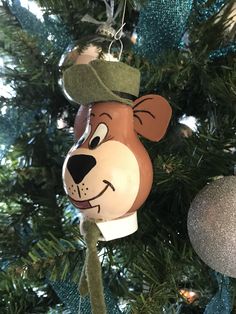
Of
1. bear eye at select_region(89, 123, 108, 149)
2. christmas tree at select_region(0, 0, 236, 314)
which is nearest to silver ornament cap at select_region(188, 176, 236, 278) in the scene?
christmas tree at select_region(0, 0, 236, 314)

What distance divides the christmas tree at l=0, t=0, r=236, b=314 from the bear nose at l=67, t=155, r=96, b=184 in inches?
3.8

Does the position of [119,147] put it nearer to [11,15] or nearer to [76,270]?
[76,270]

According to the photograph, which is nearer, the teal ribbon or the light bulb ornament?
the light bulb ornament

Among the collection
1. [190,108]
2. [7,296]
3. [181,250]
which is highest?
[190,108]

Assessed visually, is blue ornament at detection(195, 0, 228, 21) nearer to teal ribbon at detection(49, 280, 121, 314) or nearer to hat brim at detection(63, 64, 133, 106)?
hat brim at detection(63, 64, 133, 106)

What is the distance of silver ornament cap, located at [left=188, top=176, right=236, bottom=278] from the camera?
0.41m

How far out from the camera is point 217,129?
503 millimetres

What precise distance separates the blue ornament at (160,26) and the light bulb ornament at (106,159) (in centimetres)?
12

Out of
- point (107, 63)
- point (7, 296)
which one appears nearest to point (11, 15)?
point (107, 63)

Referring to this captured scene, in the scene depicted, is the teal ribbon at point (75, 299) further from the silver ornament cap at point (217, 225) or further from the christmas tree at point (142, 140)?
the silver ornament cap at point (217, 225)

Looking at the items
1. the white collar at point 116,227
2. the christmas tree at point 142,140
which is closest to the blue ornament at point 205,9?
the christmas tree at point 142,140

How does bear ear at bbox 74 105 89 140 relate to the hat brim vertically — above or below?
below

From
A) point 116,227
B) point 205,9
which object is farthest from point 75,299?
point 205,9

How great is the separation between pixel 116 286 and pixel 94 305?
0.59 ft
